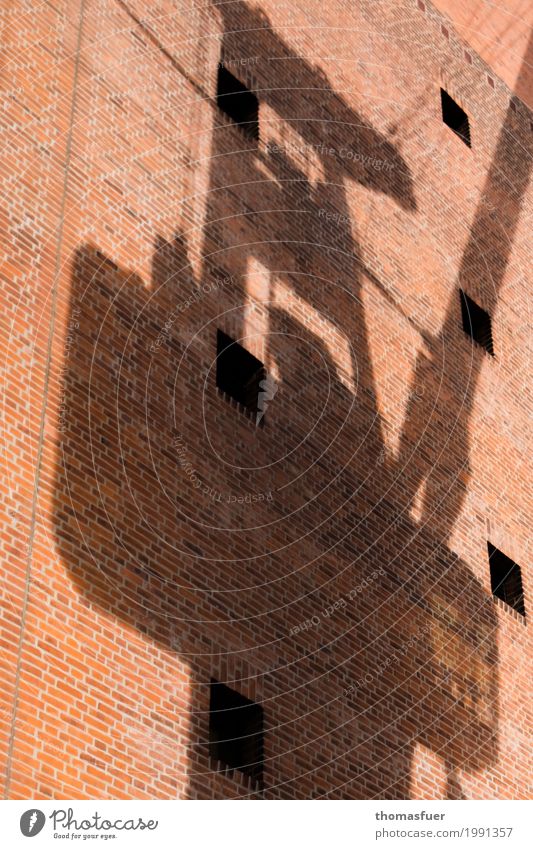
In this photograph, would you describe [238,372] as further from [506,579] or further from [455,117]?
[455,117]

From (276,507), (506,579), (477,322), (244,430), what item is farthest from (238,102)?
(506,579)

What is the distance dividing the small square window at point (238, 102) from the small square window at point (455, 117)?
15.1 feet

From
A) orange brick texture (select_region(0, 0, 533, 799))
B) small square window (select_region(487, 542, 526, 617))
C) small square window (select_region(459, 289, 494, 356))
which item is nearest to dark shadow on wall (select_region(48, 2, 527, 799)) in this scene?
orange brick texture (select_region(0, 0, 533, 799))

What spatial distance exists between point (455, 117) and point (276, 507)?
350 inches

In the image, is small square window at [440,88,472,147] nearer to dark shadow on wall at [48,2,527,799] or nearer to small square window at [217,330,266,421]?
dark shadow on wall at [48,2,527,799]

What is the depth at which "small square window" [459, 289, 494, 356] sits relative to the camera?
1733 cm

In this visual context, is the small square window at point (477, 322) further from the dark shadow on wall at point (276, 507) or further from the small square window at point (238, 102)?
the small square window at point (238, 102)

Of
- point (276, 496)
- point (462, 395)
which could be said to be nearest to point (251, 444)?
point (276, 496)

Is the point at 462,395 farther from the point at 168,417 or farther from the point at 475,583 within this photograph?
the point at 168,417

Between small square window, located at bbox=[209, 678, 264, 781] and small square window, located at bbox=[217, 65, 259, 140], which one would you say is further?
small square window, located at bbox=[217, 65, 259, 140]

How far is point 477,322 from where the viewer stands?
17516 mm

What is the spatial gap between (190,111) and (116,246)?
2.56 meters

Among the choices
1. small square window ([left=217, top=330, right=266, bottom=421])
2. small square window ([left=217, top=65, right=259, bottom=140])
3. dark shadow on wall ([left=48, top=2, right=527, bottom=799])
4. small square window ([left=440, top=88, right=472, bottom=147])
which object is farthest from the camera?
small square window ([left=440, top=88, right=472, bottom=147])

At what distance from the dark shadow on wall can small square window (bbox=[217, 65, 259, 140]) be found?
288mm
